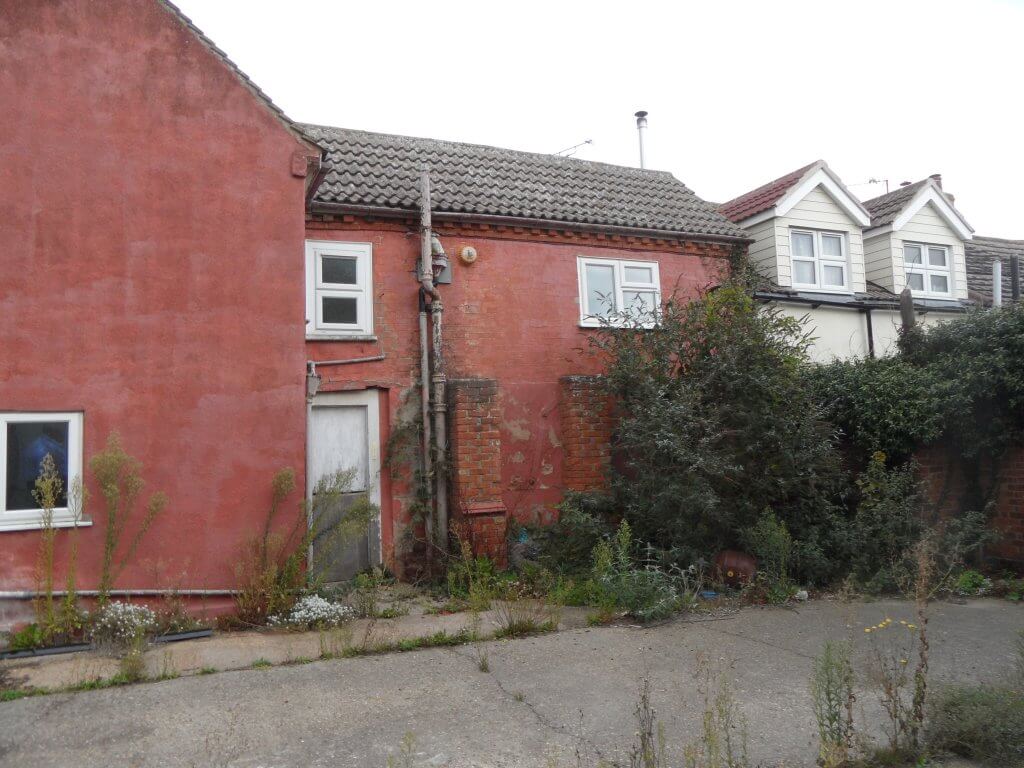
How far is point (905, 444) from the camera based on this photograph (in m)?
10.4

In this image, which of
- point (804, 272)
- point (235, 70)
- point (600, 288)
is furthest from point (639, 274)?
point (235, 70)

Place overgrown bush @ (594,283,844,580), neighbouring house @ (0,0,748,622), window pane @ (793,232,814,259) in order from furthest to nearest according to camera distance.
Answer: window pane @ (793,232,814,259) < overgrown bush @ (594,283,844,580) < neighbouring house @ (0,0,748,622)

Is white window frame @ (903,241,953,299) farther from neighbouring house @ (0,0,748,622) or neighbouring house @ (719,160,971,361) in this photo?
neighbouring house @ (0,0,748,622)

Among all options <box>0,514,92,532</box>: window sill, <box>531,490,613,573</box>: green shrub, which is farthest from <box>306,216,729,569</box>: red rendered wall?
<box>0,514,92,532</box>: window sill

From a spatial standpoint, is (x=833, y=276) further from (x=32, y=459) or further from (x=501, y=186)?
(x=32, y=459)

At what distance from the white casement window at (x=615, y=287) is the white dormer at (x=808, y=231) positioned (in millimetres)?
2575

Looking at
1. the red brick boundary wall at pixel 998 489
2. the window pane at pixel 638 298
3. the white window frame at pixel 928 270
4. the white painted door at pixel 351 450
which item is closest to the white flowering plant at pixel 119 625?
the white painted door at pixel 351 450

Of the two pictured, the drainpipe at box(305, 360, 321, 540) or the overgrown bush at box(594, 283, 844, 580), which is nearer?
the drainpipe at box(305, 360, 321, 540)

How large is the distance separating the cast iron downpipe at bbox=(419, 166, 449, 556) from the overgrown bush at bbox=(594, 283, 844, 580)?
226cm

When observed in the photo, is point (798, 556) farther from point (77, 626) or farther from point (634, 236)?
point (77, 626)

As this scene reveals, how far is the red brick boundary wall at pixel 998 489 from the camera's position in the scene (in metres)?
9.80

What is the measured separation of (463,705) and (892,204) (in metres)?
14.1

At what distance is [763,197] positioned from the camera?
47.3 ft

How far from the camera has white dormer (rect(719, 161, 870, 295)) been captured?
13805 mm
